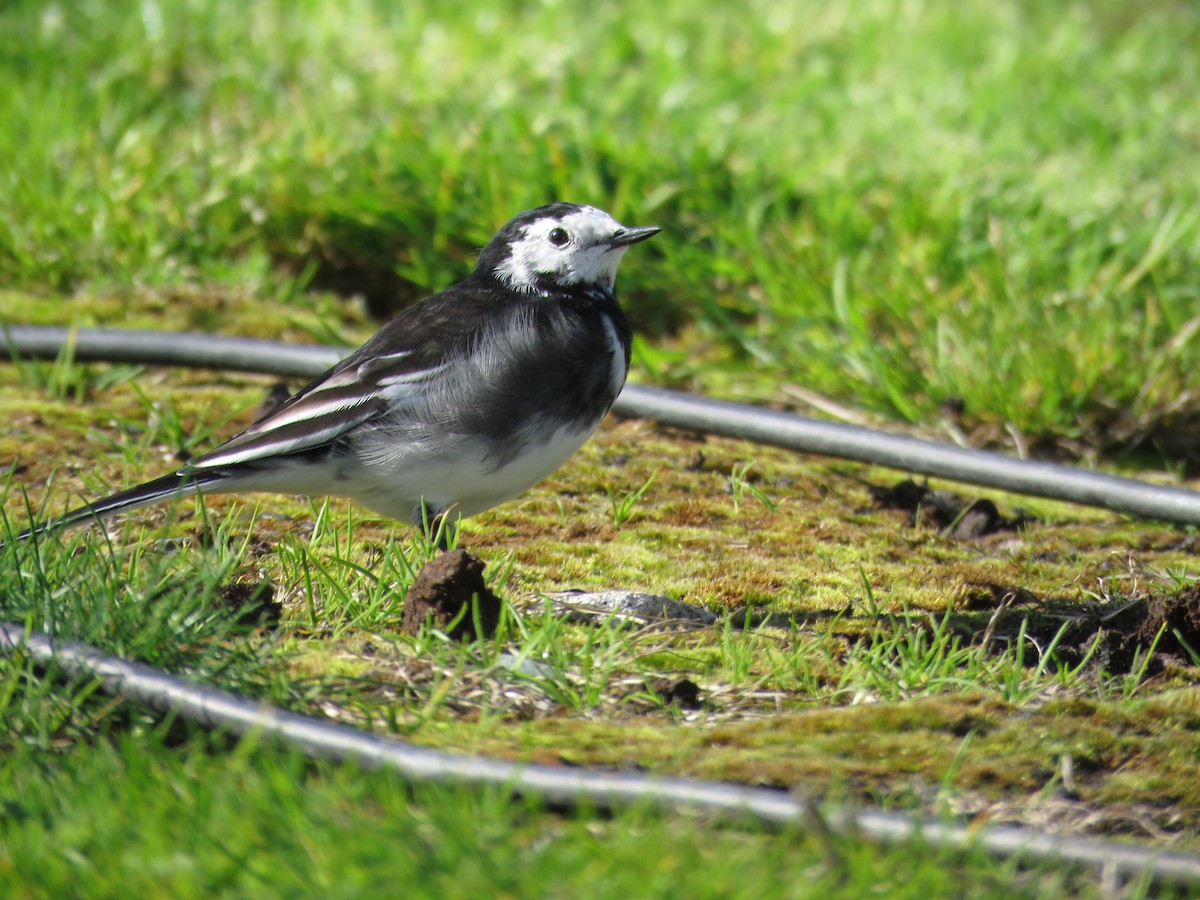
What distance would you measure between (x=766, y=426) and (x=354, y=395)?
5.07ft

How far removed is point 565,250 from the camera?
4.45 meters

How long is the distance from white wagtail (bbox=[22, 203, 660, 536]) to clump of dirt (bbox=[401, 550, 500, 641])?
0.58m

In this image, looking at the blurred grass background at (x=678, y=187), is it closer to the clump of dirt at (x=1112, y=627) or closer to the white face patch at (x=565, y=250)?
the white face patch at (x=565, y=250)

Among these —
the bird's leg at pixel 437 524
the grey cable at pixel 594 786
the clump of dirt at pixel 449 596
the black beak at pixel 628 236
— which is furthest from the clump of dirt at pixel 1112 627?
the black beak at pixel 628 236

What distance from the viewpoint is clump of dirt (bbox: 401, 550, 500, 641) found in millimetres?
3326

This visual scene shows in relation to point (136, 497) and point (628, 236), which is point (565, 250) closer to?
point (628, 236)

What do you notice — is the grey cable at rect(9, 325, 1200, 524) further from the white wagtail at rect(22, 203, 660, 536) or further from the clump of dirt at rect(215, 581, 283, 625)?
the clump of dirt at rect(215, 581, 283, 625)

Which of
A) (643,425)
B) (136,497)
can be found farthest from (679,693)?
(643,425)

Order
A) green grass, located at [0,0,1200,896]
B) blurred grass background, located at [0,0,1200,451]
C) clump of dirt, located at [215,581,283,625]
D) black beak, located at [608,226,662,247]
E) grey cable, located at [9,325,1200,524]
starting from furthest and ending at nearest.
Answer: blurred grass background, located at [0,0,1200,451], grey cable, located at [9,325,1200,524], black beak, located at [608,226,662,247], clump of dirt, located at [215,581,283,625], green grass, located at [0,0,1200,896]

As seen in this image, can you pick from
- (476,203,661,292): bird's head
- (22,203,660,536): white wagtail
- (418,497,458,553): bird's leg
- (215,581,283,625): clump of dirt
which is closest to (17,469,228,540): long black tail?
(22,203,660,536): white wagtail

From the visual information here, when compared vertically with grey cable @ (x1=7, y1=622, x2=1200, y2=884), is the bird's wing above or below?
above

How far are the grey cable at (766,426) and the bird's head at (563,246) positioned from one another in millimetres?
787

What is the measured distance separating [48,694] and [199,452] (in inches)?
79.4

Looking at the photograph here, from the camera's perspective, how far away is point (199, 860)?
2.39 meters
